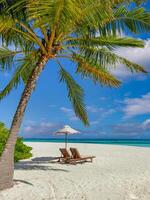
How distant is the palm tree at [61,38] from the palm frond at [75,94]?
0.14 ft

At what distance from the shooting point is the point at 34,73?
11.0 metres

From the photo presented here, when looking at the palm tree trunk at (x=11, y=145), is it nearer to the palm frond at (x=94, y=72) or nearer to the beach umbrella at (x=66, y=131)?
the palm frond at (x=94, y=72)

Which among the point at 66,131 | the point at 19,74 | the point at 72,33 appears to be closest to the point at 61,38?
the point at 72,33

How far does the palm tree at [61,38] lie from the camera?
28.6ft

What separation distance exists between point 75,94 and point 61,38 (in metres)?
3.83

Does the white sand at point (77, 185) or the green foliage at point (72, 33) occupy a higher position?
the green foliage at point (72, 33)

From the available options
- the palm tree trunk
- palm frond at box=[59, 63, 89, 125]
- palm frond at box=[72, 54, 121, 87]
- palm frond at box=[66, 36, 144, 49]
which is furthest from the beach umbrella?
the palm tree trunk

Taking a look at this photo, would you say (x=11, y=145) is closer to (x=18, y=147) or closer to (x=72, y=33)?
(x=72, y=33)

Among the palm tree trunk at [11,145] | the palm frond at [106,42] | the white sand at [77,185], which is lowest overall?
the white sand at [77,185]

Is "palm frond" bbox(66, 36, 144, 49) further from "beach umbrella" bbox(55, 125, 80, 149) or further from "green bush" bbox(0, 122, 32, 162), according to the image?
"beach umbrella" bbox(55, 125, 80, 149)

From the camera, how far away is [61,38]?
1116cm

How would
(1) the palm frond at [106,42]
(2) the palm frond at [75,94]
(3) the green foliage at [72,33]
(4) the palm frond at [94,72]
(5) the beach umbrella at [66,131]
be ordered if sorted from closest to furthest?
1. (3) the green foliage at [72,33]
2. (1) the palm frond at [106,42]
3. (4) the palm frond at [94,72]
4. (2) the palm frond at [75,94]
5. (5) the beach umbrella at [66,131]

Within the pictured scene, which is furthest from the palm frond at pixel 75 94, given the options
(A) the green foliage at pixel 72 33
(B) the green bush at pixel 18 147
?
(B) the green bush at pixel 18 147

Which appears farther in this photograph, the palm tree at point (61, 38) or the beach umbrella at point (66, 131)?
the beach umbrella at point (66, 131)
